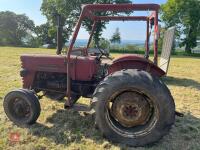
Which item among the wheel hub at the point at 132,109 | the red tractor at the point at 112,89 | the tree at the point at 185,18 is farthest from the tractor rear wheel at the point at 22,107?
the tree at the point at 185,18

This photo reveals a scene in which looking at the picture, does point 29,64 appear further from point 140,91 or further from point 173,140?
point 173,140

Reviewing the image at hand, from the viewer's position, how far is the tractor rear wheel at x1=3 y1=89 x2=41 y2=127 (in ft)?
15.7

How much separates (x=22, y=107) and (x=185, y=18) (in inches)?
1665

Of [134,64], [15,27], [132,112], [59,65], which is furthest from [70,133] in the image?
[15,27]

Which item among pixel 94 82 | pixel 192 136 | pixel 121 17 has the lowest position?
pixel 192 136

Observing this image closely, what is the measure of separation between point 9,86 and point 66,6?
1196 inches

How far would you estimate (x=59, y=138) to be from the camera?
4.43 m

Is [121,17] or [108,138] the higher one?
[121,17]

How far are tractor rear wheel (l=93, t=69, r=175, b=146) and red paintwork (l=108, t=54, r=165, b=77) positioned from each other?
14.9 inches

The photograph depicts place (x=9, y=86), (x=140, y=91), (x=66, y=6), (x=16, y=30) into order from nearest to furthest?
1. (x=140, y=91)
2. (x=9, y=86)
3. (x=66, y=6)
4. (x=16, y=30)

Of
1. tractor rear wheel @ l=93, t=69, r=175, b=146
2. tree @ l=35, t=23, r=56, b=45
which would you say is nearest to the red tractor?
tractor rear wheel @ l=93, t=69, r=175, b=146

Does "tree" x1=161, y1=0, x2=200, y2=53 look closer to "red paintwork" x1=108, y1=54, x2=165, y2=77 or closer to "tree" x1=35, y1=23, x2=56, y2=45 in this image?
"tree" x1=35, y1=23, x2=56, y2=45

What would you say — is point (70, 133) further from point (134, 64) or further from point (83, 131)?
point (134, 64)

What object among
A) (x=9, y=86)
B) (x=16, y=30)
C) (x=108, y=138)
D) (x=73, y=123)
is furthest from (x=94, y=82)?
(x=16, y=30)
